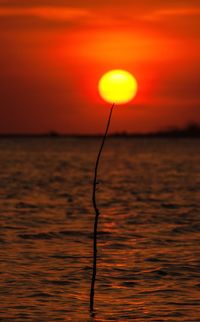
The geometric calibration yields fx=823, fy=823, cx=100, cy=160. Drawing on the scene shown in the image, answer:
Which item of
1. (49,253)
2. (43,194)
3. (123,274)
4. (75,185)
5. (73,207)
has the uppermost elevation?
(123,274)

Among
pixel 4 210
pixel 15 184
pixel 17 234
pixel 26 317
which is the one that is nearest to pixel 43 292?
pixel 26 317

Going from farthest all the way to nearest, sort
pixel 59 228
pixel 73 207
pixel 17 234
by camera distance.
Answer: pixel 73 207 → pixel 59 228 → pixel 17 234

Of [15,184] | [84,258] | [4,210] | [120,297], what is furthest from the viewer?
[15,184]

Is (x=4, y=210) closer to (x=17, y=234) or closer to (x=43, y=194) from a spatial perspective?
(x=17, y=234)

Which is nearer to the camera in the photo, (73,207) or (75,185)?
(73,207)

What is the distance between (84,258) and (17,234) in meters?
4.64

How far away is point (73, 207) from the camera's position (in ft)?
113

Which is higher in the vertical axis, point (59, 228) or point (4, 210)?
point (59, 228)

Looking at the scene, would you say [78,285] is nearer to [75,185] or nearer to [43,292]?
[43,292]

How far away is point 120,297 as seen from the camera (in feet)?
51.2

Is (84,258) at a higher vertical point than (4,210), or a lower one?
higher

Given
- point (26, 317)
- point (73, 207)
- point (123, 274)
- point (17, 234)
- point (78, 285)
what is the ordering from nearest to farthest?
point (26, 317) < point (78, 285) < point (123, 274) < point (17, 234) < point (73, 207)

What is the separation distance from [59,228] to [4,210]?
630 centimetres

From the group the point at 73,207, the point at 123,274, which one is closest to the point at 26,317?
the point at 123,274
